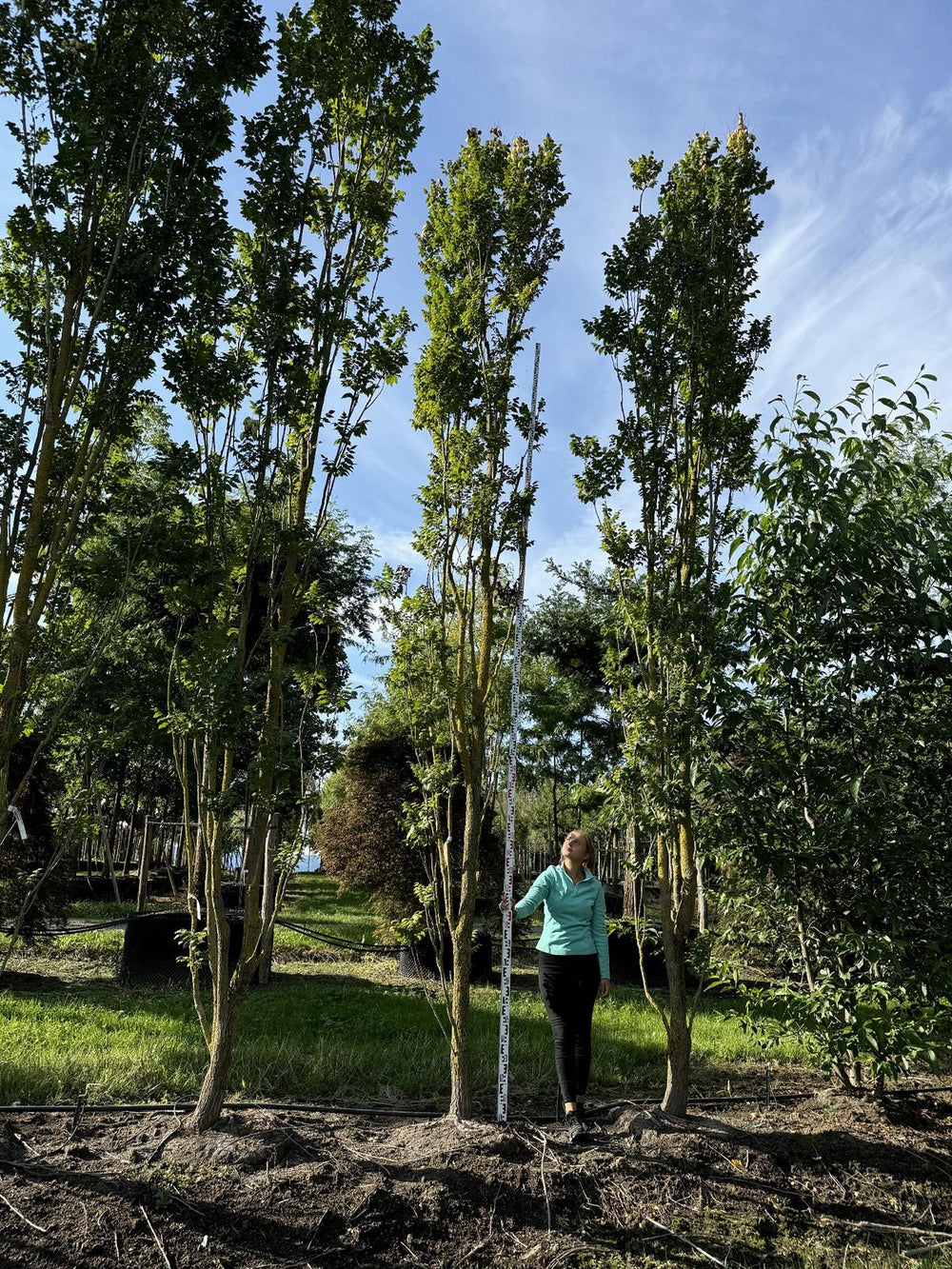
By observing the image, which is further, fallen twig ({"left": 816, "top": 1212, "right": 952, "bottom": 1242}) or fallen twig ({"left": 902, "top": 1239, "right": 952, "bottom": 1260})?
fallen twig ({"left": 816, "top": 1212, "right": 952, "bottom": 1242})

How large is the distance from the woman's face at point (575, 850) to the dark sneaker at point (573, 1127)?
1.20 m

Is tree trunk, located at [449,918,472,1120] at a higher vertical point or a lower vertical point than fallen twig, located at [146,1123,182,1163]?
higher

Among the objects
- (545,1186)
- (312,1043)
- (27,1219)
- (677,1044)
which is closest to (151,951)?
(312,1043)

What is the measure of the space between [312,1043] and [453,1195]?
266 centimetres

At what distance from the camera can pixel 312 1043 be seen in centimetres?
539

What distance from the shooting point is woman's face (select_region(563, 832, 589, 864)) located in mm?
4387

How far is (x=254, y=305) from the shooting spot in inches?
151

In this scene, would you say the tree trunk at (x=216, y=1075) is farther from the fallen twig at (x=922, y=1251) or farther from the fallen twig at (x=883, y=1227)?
the fallen twig at (x=922, y=1251)

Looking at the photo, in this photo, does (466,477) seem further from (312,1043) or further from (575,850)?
(312,1043)

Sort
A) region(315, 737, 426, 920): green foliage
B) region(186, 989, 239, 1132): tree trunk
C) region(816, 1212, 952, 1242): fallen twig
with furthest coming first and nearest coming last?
region(315, 737, 426, 920): green foliage
region(186, 989, 239, 1132): tree trunk
region(816, 1212, 952, 1242): fallen twig

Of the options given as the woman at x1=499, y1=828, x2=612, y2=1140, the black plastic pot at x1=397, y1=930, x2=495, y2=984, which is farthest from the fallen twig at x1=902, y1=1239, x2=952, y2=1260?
the black plastic pot at x1=397, y1=930, x2=495, y2=984

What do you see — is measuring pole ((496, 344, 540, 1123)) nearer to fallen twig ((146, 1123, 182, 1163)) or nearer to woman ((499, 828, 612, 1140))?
woman ((499, 828, 612, 1140))

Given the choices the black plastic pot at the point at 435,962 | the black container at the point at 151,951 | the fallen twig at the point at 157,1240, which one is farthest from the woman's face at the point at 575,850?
the black container at the point at 151,951

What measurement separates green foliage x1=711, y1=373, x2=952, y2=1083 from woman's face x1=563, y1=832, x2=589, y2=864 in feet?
2.64
